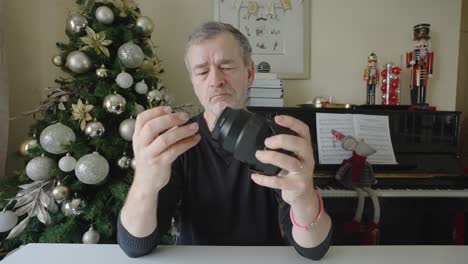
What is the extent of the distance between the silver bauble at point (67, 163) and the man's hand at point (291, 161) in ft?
3.22

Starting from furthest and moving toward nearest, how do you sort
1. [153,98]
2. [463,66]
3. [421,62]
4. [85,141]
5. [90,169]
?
[463,66] → [421,62] → [153,98] → [85,141] → [90,169]

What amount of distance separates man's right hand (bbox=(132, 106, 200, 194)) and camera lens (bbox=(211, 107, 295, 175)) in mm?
77

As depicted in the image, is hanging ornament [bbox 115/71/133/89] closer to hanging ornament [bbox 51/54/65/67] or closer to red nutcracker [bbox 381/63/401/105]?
hanging ornament [bbox 51/54/65/67]

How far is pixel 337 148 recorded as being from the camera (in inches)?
58.2

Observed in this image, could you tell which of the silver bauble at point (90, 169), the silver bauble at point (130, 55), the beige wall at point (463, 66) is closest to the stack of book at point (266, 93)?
the silver bauble at point (130, 55)

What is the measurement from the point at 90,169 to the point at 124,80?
41 centimetres

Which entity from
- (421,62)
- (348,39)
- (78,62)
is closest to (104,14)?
(78,62)

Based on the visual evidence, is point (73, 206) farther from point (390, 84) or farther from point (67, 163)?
point (390, 84)

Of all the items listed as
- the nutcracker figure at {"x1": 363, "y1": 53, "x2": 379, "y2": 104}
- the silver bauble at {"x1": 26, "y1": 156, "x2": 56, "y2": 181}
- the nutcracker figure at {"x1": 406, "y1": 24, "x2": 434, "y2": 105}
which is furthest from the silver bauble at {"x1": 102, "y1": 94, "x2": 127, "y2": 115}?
the nutcracker figure at {"x1": 406, "y1": 24, "x2": 434, "y2": 105}

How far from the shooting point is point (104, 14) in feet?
4.08

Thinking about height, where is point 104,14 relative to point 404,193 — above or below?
above

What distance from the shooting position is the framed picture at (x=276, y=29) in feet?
6.05

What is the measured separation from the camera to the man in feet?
1.53

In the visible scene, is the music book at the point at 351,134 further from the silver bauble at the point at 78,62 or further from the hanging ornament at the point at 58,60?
the hanging ornament at the point at 58,60
